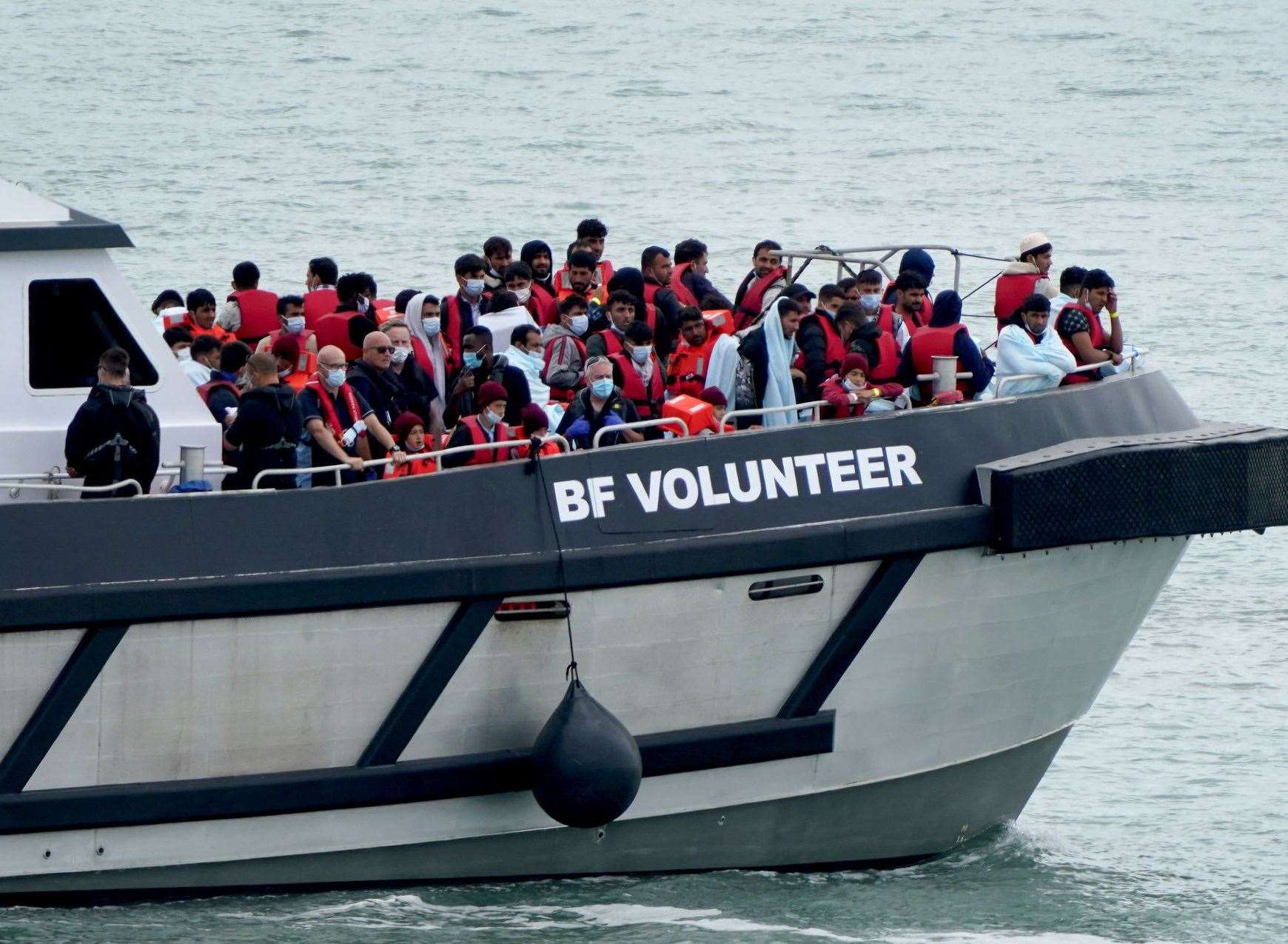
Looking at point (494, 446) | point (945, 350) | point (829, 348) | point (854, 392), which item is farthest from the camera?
point (829, 348)

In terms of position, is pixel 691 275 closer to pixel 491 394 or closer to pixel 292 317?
pixel 292 317

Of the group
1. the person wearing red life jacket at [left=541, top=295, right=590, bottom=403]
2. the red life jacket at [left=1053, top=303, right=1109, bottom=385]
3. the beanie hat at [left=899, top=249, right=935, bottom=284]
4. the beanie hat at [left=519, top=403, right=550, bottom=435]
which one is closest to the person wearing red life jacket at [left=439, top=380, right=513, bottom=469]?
the beanie hat at [left=519, top=403, right=550, bottom=435]

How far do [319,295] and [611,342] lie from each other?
1898mm

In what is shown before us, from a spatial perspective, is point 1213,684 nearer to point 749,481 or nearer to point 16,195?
point 749,481

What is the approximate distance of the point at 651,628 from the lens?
303 inches

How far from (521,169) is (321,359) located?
2194cm

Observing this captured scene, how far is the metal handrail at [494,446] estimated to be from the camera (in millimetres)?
7309

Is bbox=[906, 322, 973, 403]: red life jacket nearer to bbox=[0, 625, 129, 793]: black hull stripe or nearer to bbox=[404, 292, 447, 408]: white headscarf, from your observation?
bbox=[404, 292, 447, 408]: white headscarf

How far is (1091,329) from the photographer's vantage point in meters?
9.08

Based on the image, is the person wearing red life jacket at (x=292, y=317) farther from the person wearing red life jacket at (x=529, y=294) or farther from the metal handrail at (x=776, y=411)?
the metal handrail at (x=776, y=411)

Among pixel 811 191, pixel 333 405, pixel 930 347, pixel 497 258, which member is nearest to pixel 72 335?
pixel 333 405

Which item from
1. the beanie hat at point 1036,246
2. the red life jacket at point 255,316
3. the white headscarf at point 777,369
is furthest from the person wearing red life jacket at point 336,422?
the beanie hat at point 1036,246

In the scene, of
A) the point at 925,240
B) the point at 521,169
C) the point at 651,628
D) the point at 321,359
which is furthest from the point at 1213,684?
the point at 521,169

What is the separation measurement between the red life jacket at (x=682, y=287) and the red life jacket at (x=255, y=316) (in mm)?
1973
